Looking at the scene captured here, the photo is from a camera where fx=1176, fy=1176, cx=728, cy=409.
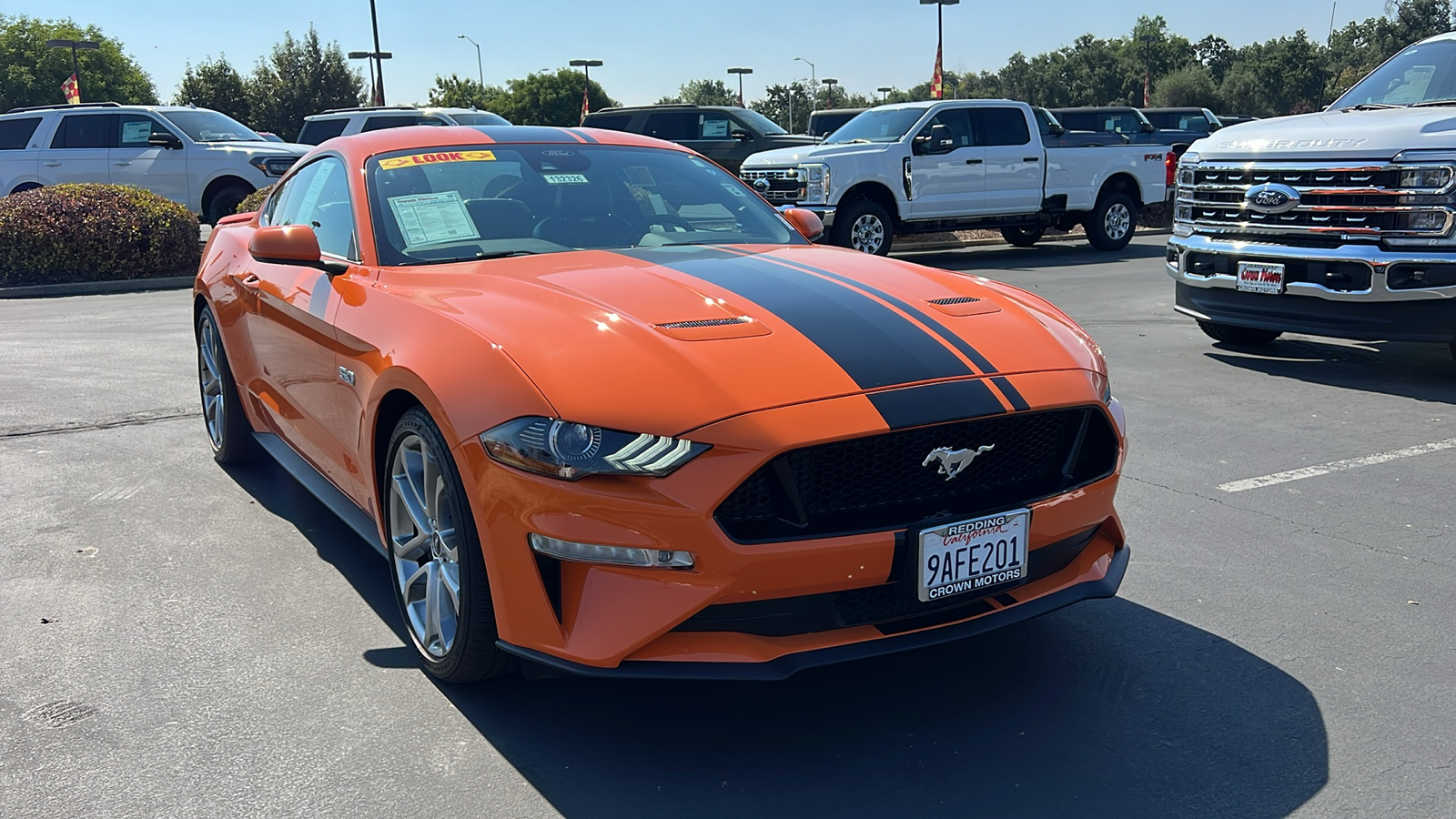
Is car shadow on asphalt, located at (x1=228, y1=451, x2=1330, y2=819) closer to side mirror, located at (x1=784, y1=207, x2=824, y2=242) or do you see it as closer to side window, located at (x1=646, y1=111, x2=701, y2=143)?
side mirror, located at (x1=784, y1=207, x2=824, y2=242)

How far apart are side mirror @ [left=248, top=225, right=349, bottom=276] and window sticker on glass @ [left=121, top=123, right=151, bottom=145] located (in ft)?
50.3

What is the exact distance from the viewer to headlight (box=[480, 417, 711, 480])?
266 cm

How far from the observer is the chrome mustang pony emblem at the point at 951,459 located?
2896 millimetres

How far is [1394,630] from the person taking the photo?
11.9ft

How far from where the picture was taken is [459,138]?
4.51 meters

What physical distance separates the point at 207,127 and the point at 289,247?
51.5 feet

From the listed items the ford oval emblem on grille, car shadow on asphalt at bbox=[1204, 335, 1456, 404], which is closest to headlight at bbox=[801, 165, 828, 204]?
car shadow on asphalt at bbox=[1204, 335, 1456, 404]

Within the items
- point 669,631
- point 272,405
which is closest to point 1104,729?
point 669,631

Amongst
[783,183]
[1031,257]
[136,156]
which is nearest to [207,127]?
[136,156]

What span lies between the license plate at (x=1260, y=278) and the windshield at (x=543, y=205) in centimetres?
414

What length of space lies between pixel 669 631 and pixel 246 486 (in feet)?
11.2

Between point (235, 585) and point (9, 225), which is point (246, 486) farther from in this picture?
point (9, 225)

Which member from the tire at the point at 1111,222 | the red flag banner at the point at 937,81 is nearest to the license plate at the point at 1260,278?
the tire at the point at 1111,222

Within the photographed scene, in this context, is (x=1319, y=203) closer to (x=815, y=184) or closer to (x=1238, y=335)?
(x=1238, y=335)
